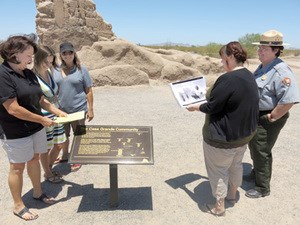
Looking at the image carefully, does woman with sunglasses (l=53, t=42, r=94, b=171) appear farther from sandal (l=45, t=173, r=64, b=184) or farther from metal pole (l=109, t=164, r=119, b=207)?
metal pole (l=109, t=164, r=119, b=207)

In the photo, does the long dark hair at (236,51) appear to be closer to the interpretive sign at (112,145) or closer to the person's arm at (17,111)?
the interpretive sign at (112,145)

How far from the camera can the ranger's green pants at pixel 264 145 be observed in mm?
3475

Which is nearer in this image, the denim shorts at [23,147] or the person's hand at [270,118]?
the denim shorts at [23,147]

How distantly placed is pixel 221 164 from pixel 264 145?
0.77 meters

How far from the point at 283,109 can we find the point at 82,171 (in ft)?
9.94

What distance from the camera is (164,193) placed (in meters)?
3.92

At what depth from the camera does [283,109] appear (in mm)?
3229

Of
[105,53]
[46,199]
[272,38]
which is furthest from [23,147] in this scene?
[105,53]

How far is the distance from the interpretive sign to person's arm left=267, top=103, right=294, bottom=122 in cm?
143

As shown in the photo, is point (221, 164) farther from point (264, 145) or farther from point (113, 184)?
point (113, 184)

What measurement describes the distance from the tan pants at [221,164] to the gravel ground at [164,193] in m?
0.43

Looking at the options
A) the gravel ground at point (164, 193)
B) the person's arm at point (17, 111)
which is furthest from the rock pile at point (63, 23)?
the person's arm at point (17, 111)

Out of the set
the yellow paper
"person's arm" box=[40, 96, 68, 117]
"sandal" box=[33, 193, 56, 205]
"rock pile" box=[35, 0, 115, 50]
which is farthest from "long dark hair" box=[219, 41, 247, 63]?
"rock pile" box=[35, 0, 115, 50]

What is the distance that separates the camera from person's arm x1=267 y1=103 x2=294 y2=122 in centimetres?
321
